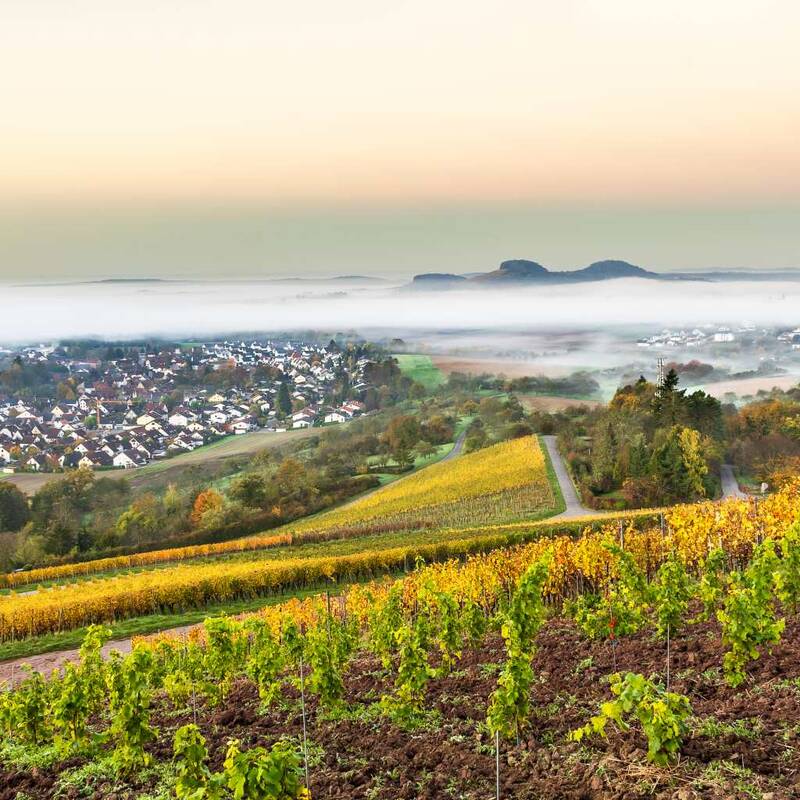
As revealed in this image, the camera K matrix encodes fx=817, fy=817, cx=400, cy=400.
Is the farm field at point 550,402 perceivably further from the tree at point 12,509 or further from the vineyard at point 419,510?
the tree at point 12,509

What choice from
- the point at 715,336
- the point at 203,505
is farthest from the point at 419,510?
the point at 715,336

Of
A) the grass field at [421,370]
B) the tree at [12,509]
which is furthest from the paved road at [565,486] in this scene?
the grass field at [421,370]

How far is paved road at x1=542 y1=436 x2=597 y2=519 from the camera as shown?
41.8 metres

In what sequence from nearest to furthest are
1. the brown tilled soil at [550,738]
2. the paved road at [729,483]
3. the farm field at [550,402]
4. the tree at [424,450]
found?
the brown tilled soil at [550,738] < the paved road at [729,483] < the tree at [424,450] < the farm field at [550,402]

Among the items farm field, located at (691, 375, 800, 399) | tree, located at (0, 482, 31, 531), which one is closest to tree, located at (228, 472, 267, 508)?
tree, located at (0, 482, 31, 531)

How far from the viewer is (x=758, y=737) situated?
883cm

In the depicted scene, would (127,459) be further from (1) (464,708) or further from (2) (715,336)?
(2) (715,336)

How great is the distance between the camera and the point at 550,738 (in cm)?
980

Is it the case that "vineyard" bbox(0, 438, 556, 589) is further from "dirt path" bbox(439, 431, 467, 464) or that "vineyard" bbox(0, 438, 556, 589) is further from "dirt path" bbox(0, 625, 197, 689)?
"dirt path" bbox(0, 625, 197, 689)

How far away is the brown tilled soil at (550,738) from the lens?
324 inches

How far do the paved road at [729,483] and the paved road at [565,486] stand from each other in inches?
310

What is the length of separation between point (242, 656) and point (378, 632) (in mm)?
2829

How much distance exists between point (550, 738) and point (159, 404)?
108 meters

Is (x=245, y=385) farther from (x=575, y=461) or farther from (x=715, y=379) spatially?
(x=575, y=461)
